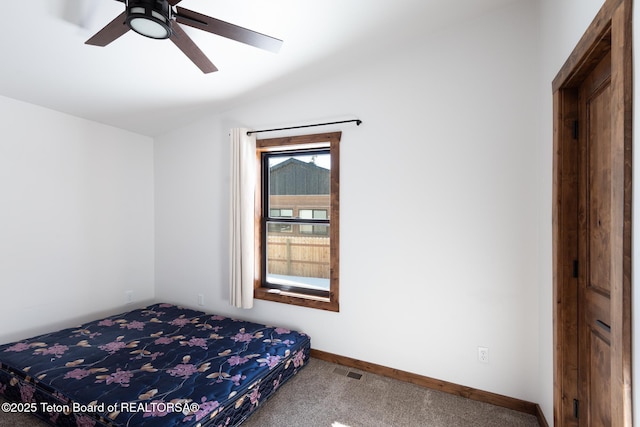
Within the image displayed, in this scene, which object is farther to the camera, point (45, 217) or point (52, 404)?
point (45, 217)

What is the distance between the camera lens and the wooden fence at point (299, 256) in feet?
9.84

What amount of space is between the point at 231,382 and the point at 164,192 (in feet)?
8.56

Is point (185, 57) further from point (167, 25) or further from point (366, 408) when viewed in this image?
point (366, 408)

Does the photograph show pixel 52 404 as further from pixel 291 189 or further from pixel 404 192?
pixel 404 192

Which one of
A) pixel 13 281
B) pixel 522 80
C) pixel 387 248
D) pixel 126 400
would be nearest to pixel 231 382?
pixel 126 400

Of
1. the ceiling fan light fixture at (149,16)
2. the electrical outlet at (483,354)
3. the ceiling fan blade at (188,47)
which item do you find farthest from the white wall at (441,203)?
the ceiling fan light fixture at (149,16)

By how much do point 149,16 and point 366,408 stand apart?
8.68 ft

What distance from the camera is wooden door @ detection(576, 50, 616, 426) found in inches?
52.4

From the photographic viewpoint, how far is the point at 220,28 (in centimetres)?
159

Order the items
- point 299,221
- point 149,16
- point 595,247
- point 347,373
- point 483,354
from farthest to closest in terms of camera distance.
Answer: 1. point 299,221
2. point 347,373
3. point 483,354
4. point 595,247
5. point 149,16

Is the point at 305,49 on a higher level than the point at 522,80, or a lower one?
higher

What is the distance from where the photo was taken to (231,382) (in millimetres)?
1969

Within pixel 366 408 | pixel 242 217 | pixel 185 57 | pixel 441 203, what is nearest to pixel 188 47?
pixel 185 57

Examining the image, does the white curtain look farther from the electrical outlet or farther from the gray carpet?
the electrical outlet
